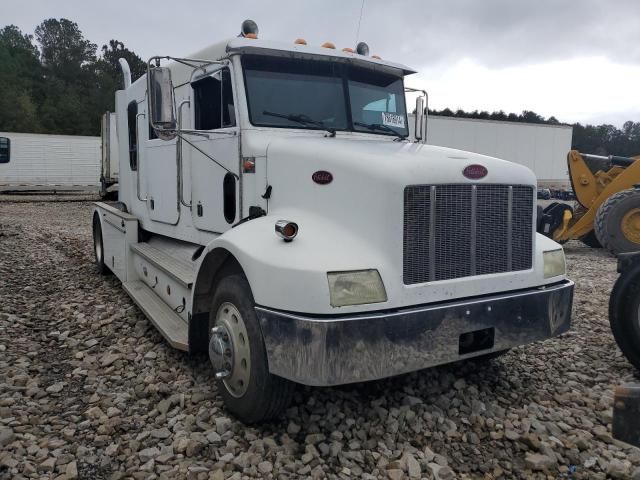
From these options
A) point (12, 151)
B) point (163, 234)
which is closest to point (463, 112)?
point (12, 151)

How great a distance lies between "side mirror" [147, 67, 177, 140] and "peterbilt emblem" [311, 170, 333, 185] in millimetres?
1173

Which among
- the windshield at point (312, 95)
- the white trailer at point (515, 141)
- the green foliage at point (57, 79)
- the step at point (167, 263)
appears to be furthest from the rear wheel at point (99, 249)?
the green foliage at point (57, 79)

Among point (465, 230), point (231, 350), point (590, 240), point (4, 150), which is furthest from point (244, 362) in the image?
point (4, 150)

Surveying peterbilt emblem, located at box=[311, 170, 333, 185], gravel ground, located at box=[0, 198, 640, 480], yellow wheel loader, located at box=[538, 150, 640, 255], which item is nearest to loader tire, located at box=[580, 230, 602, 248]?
yellow wheel loader, located at box=[538, 150, 640, 255]

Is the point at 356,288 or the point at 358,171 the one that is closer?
the point at 356,288

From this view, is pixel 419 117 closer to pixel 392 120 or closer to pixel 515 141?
pixel 392 120

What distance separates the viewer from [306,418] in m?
3.51

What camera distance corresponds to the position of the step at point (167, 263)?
4375 mm

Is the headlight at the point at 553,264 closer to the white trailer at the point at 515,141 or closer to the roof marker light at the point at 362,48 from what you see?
the roof marker light at the point at 362,48

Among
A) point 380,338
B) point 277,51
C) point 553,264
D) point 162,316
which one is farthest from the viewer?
point 162,316

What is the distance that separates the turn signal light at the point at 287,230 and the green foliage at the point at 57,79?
1818 inches

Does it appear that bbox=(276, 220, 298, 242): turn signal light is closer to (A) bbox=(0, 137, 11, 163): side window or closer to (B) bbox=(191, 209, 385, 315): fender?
(B) bbox=(191, 209, 385, 315): fender

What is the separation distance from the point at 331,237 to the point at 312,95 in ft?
4.98

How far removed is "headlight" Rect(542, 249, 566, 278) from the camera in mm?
3756
